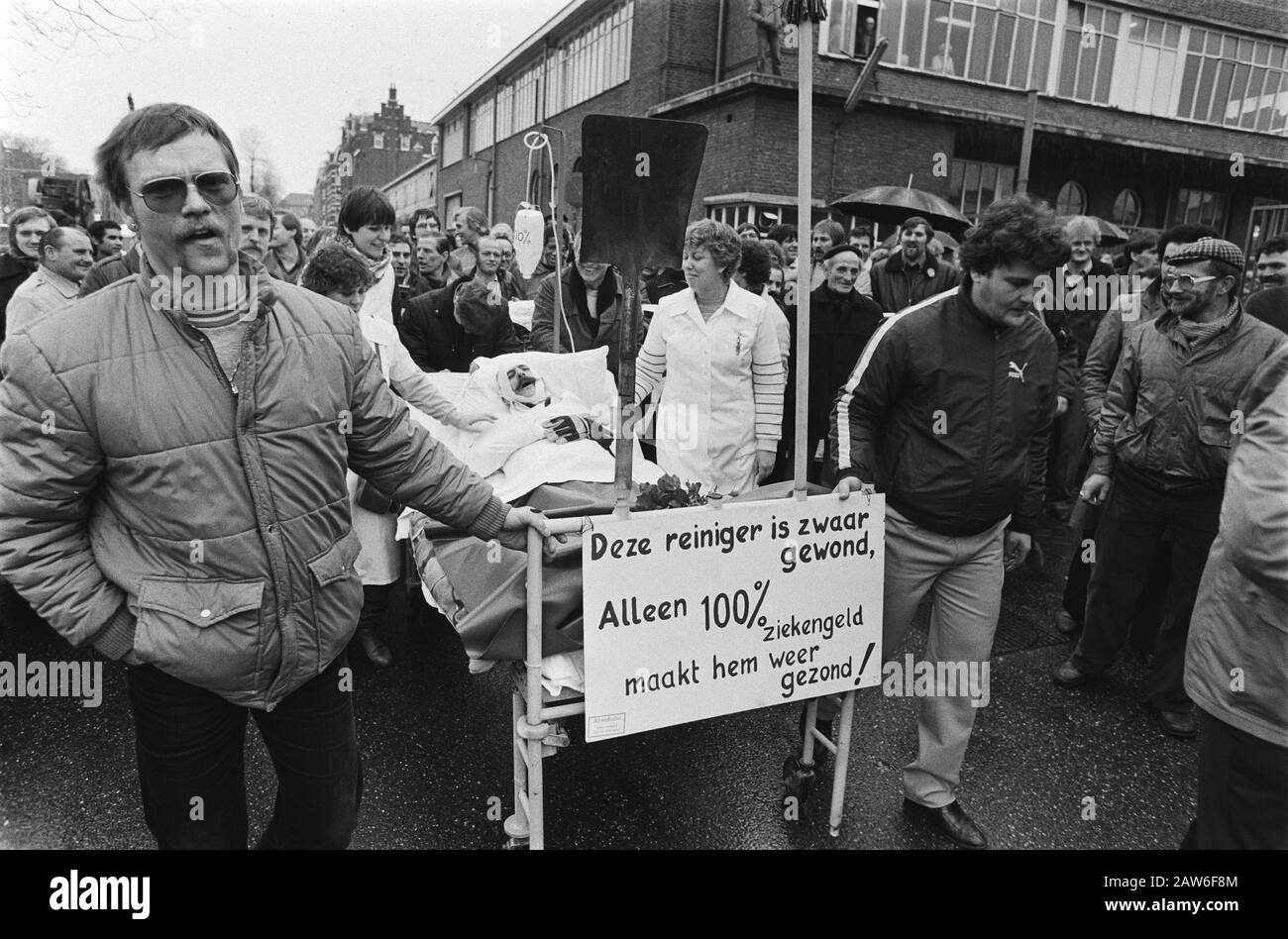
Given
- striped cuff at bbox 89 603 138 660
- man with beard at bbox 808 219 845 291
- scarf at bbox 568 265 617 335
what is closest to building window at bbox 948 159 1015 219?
man with beard at bbox 808 219 845 291

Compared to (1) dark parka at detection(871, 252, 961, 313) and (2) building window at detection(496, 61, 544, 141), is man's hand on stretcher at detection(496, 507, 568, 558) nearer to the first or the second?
(1) dark parka at detection(871, 252, 961, 313)

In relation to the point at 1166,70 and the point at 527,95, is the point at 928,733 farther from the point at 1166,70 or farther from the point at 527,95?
the point at 527,95

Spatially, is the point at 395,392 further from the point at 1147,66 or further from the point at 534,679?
the point at 1147,66

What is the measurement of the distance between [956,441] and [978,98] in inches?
812

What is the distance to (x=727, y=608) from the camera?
2.67m

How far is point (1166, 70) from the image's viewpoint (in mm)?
22828

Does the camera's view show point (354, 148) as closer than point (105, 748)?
No

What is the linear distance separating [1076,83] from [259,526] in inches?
989

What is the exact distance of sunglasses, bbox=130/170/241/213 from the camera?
5.85 ft

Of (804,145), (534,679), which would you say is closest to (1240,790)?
(534,679)

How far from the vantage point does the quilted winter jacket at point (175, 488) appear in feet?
5.70

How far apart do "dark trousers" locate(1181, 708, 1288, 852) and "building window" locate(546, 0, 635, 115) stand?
71.3 feet

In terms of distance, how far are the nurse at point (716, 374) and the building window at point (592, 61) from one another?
19.3 metres

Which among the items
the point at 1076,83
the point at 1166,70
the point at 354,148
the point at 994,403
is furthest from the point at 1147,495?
the point at 354,148
